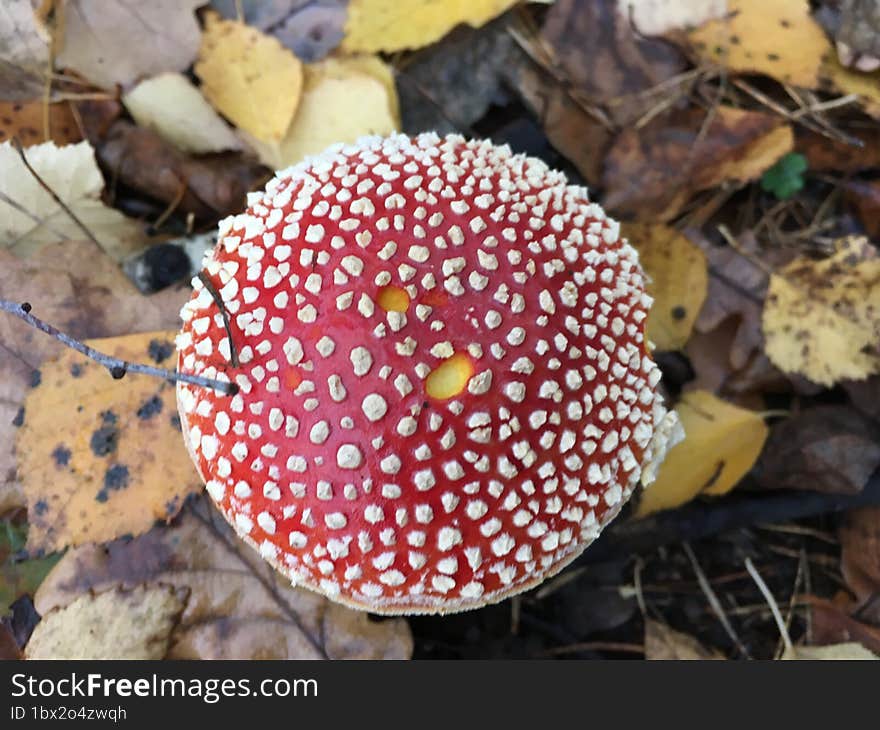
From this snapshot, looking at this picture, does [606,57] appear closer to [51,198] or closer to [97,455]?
[51,198]

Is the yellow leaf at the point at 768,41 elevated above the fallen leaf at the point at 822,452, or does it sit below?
above

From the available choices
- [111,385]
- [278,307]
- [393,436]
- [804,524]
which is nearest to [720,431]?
[804,524]

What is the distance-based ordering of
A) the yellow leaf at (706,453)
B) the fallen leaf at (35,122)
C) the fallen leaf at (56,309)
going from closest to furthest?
the fallen leaf at (56,309) < the yellow leaf at (706,453) < the fallen leaf at (35,122)

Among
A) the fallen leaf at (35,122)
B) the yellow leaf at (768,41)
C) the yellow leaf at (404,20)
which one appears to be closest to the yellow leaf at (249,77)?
the yellow leaf at (404,20)

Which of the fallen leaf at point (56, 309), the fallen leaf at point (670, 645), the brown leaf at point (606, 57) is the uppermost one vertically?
the brown leaf at point (606, 57)

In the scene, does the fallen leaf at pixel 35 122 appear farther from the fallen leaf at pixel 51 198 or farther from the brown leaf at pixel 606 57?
the brown leaf at pixel 606 57

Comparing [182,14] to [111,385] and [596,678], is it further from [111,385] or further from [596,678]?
[596,678]
